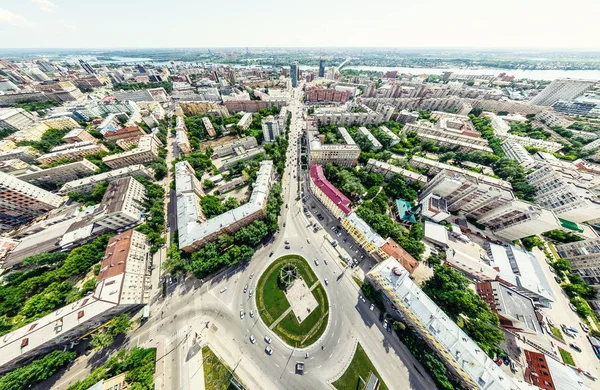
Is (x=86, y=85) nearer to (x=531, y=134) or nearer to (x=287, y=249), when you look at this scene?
(x=287, y=249)

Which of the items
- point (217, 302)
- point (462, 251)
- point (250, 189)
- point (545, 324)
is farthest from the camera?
point (250, 189)

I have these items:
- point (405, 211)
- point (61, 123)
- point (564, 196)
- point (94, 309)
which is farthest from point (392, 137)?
point (61, 123)

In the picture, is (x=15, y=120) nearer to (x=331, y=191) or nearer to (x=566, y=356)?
(x=331, y=191)

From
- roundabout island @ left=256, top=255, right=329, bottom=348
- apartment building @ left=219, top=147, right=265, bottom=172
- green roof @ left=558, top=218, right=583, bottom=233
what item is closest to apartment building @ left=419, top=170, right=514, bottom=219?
green roof @ left=558, top=218, right=583, bottom=233

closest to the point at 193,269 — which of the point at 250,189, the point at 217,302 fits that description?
the point at 217,302

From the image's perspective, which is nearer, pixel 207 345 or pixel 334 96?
pixel 207 345

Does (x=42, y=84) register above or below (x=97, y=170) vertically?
above

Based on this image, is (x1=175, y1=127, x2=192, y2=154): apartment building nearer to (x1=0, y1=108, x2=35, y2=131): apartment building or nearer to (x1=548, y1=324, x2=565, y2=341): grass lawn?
(x1=0, y1=108, x2=35, y2=131): apartment building
